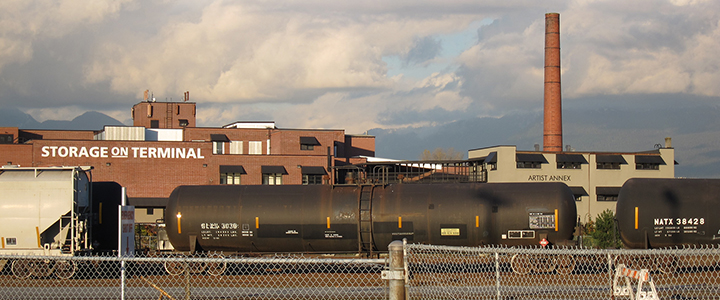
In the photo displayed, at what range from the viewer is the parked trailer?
77.3ft

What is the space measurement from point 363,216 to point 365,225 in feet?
1.15

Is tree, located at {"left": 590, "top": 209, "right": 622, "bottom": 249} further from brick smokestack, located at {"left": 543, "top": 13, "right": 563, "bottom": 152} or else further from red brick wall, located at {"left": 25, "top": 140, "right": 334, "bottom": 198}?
red brick wall, located at {"left": 25, "top": 140, "right": 334, "bottom": 198}

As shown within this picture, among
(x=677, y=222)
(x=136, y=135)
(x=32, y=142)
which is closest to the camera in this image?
(x=677, y=222)

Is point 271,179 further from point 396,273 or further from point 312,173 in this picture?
point 396,273

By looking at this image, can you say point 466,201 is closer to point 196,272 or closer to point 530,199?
point 530,199

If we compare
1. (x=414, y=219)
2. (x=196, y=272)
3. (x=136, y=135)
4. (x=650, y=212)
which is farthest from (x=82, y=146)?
(x=650, y=212)

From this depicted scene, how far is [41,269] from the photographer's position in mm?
23484

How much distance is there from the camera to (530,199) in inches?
907

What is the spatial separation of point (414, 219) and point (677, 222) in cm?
990

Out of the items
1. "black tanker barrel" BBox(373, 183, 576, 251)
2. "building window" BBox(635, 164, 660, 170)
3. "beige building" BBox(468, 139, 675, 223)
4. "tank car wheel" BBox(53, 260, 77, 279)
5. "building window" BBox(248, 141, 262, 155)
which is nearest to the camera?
"black tanker barrel" BBox(373, 183, 576, 251)

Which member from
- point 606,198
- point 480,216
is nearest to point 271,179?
point 606,198

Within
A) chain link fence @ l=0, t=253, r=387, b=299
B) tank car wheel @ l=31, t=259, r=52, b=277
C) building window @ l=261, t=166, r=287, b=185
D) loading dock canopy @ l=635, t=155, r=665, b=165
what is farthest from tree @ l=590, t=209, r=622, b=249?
building window @ l=261, t=166, r=287, b=185

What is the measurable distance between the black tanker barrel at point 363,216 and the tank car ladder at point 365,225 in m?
0.04

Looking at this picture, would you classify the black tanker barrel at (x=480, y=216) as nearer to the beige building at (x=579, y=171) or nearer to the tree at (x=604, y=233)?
the tree at (x=604, y=233)
